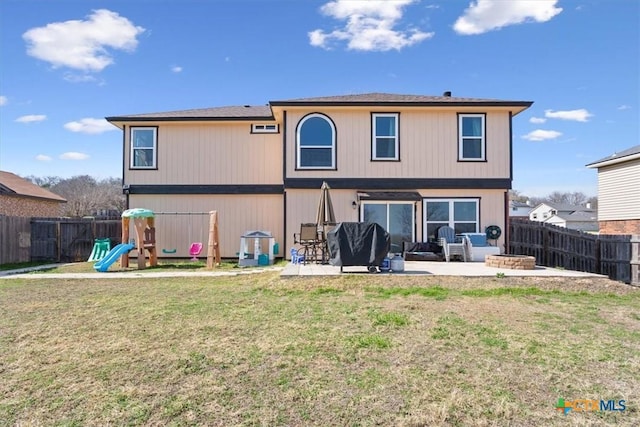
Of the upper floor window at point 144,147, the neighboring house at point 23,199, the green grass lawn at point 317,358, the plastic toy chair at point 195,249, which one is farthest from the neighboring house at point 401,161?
the neighboring house at point 23,199

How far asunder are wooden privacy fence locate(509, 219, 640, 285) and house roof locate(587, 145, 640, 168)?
11327 millimetres

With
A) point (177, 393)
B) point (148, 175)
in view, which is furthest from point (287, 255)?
point (177, 393)

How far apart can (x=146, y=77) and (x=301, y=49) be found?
6.56 metres

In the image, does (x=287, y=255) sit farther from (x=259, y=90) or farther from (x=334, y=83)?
(x=334, y=83)

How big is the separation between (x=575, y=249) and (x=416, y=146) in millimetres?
5606

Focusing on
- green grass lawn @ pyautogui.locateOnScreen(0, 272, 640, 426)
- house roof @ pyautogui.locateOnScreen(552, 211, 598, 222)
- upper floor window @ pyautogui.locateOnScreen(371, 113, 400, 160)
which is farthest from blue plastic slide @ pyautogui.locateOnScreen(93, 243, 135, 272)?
house roof @ pyautogui.locateOnScreen(552, 211, 598, 222)

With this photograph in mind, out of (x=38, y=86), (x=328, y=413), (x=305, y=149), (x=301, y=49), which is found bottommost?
(x=328, y=413)

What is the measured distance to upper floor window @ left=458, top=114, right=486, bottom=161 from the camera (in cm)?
1291

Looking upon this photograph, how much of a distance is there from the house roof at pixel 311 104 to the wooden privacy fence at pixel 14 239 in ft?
16.9

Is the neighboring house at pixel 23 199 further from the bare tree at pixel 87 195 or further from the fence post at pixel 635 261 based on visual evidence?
the fence post at pixel 635 261

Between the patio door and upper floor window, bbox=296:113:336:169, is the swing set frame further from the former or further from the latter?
the patio door

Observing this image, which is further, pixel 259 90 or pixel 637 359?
pixel 259 90

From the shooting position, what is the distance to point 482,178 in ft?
42.1

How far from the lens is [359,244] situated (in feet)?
29.0
